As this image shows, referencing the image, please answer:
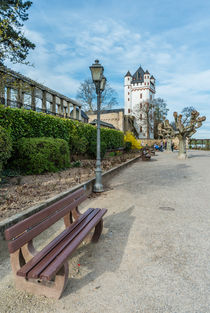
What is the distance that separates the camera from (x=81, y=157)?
14.4 m

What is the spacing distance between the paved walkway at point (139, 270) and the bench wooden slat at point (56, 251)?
16.0 inches

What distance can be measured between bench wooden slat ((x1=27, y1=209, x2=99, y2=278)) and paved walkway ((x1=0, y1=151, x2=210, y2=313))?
41cm

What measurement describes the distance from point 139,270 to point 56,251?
113cm

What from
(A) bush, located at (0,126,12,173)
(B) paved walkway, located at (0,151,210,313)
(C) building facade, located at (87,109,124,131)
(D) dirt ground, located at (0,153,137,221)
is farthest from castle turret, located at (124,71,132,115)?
(B) paved walkway, located at (0,151,210,313)

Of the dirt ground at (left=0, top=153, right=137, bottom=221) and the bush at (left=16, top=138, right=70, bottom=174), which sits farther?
the bush at (left=16, top=138, right=70, bottom=174)

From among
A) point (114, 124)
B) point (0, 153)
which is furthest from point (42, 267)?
point (114, 124)

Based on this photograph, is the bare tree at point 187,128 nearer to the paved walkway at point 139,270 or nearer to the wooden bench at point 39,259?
the paved walkway at point 139,270

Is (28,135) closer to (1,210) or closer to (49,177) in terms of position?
(49,177)

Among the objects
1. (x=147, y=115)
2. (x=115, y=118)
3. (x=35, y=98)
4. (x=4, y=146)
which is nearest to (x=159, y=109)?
(x=147, y=115)

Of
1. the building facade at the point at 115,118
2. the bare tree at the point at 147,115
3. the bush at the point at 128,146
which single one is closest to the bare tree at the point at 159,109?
the bare tree at the point at 147,115

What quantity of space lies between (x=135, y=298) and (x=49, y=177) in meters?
5.90

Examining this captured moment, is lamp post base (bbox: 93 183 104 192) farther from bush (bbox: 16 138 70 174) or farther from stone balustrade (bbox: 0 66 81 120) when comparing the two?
stone balustrade (bbox: 0 66 81 120)

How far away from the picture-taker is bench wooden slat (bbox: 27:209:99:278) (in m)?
2.05

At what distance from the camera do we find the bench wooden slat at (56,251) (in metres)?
2.05
